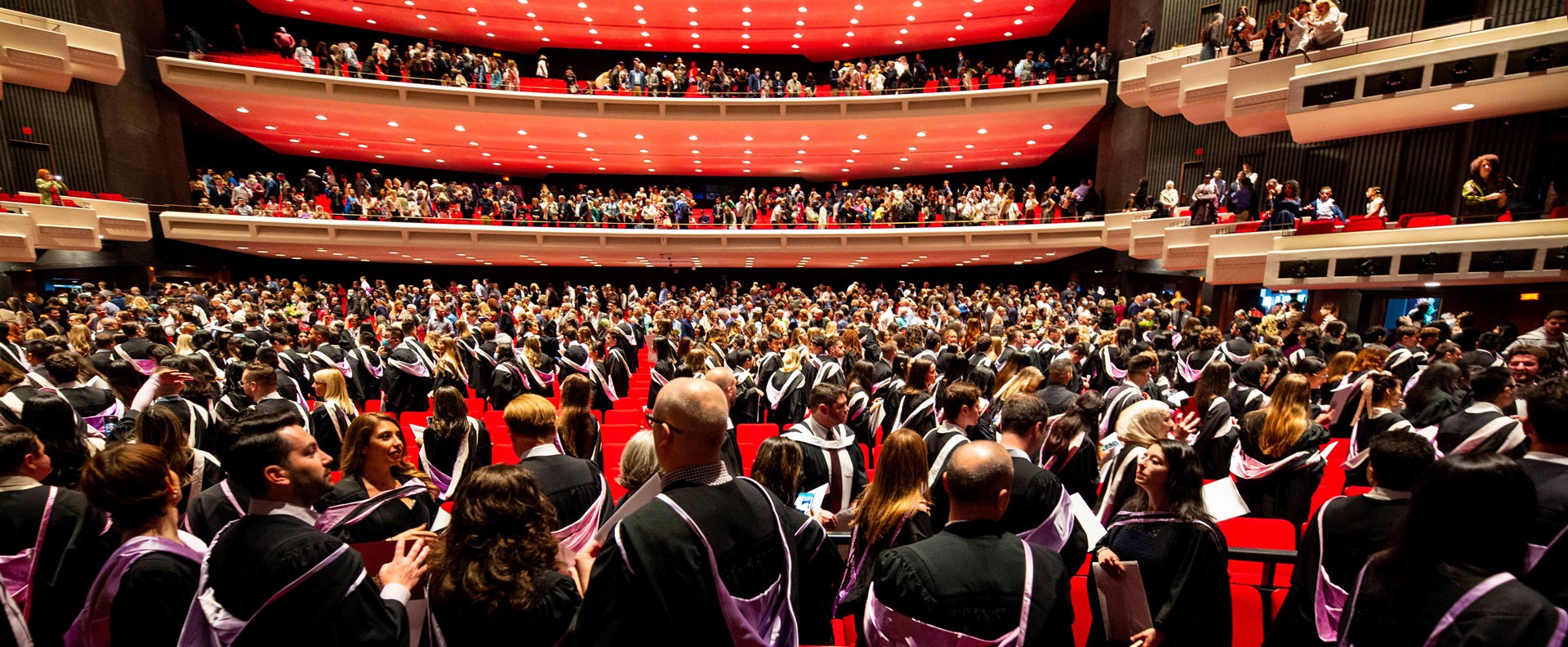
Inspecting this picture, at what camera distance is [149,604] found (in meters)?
1.84

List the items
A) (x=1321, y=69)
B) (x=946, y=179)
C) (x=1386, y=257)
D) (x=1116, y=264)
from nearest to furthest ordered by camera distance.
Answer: (x=1386, y=257), (x=1321, y=69), (x=1116, y=264), (x=946, y=179)

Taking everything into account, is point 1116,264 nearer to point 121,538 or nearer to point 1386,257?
point 1386,257

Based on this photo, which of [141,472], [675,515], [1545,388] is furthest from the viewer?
[1545,388]

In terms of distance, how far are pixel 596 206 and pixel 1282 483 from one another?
63.3 feet

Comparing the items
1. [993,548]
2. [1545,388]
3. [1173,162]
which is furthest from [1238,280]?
[993,548]

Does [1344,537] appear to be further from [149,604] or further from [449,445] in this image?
[449,445]

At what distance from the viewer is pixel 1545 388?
7.30ft

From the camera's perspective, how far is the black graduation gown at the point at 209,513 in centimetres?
257

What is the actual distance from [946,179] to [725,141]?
871cm

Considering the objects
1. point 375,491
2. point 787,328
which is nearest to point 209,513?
point 375,491

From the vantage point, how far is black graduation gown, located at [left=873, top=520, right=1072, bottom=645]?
1.77 metres

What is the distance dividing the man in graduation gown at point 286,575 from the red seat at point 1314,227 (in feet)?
44.0

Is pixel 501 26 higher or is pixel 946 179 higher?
pixel 501 26

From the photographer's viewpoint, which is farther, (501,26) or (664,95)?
(501,26)
